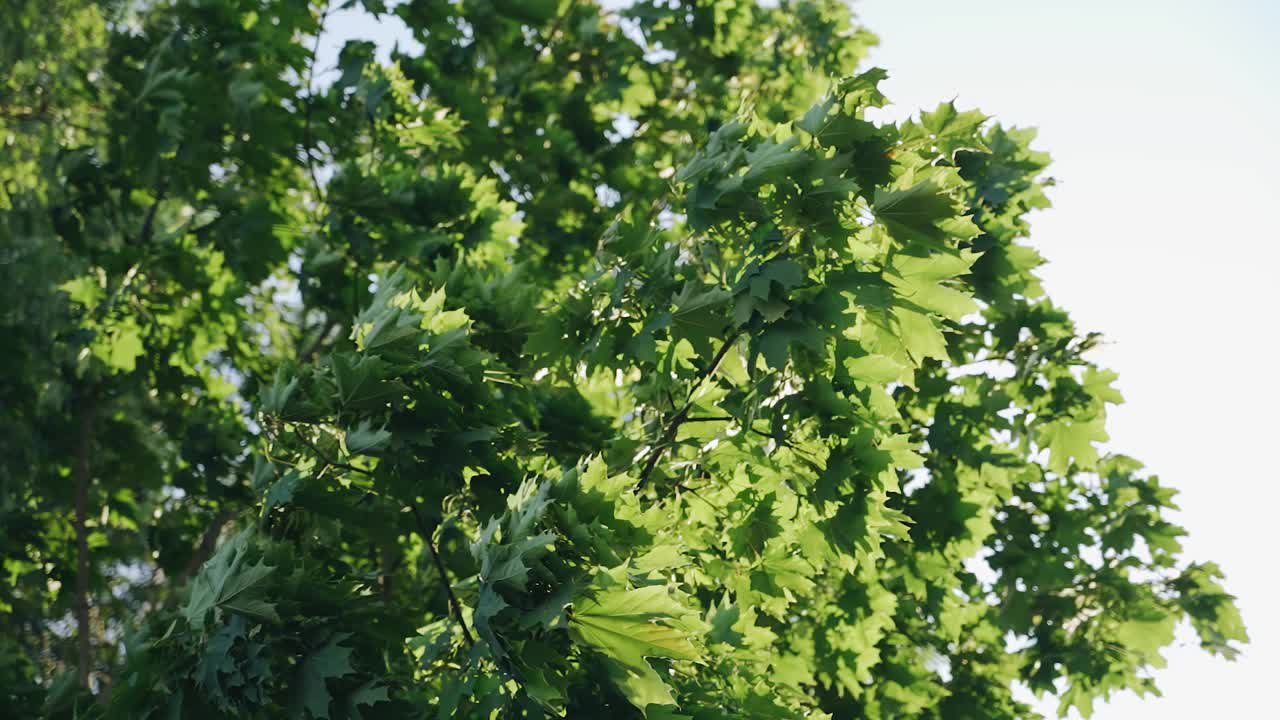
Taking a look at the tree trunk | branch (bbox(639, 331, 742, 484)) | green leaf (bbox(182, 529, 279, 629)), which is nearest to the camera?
green leaf (bbox(182, 529, 279, 629))

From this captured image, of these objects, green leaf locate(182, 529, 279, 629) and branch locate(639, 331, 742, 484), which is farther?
branch locate(639, 331, 742, 484)

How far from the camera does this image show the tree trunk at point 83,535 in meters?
6.56

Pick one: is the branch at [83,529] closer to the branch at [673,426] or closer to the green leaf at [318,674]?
the green leaf at [318,674]

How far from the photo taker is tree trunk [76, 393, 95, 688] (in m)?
6.56

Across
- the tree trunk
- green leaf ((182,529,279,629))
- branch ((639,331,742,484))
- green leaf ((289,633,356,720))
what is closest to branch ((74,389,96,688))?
the tree trunk

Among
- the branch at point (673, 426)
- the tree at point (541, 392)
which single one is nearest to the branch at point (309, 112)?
the tree at point (541, 392)

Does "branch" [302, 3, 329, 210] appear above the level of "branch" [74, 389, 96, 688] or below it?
above

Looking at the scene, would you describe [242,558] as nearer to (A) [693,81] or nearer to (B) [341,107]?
(B) [341,107]

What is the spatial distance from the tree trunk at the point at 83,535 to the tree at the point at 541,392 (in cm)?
6

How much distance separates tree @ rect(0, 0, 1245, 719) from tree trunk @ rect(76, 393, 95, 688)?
6cm

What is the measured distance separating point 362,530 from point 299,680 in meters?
1.01

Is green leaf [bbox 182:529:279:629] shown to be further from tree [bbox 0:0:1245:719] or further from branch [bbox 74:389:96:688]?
branch [bbox 74:389:96:688]

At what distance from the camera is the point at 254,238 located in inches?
283

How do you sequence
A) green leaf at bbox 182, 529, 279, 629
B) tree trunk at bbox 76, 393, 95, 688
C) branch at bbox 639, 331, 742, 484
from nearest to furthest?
green leaf at bbox 182, 529, 279, 629 → branch at bbox 639, 331, 742, 484 → tree trunk at bbox 76, 393, 95, 688
